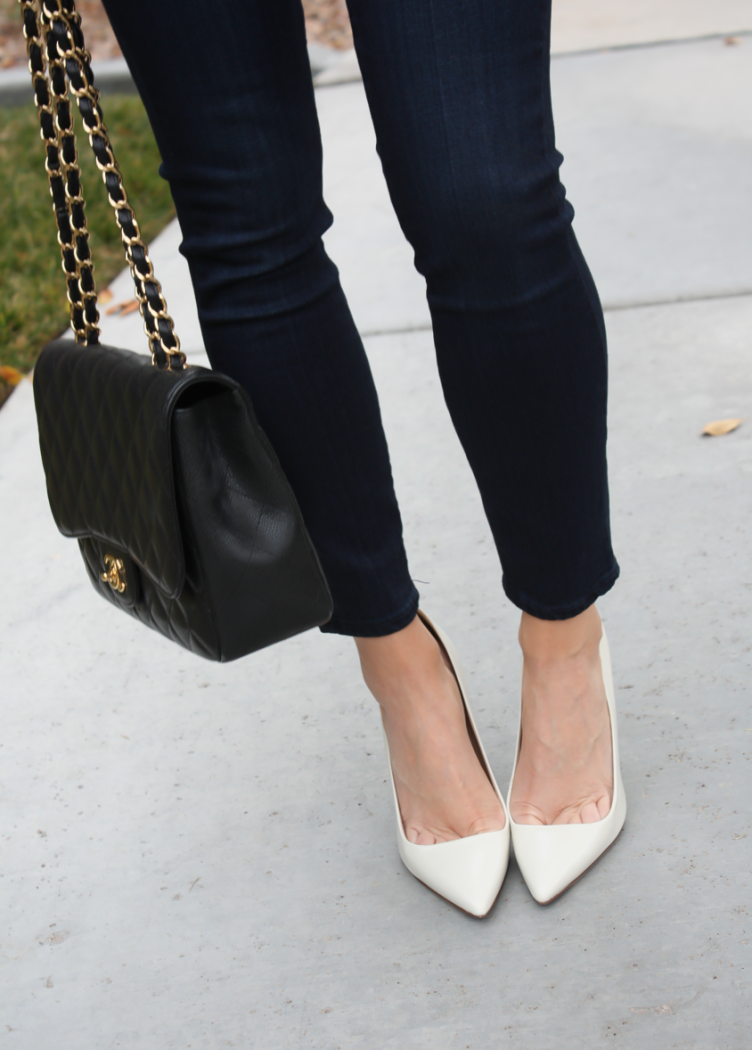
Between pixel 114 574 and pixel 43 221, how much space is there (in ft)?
8.65

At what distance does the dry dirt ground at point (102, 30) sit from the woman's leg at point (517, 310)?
17.6ft

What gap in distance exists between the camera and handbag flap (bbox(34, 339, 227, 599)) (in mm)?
915

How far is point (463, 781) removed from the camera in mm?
1191

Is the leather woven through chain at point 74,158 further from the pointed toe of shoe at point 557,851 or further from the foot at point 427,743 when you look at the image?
the pointed toe of shoe at point 557,851

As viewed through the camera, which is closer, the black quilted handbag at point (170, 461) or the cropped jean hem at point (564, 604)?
the black quilted handbag at point (170, 461)

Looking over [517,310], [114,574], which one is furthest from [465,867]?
[517,310]

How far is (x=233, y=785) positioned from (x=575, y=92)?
3.38 meters

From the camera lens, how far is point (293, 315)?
1.00 m

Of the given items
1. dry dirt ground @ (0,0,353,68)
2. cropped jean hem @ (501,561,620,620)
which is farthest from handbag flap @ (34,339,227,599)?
dry dirt ground @ (0,0,353,68)

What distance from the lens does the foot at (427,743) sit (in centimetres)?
118

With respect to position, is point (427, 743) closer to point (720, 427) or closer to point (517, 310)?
point (517, 310)

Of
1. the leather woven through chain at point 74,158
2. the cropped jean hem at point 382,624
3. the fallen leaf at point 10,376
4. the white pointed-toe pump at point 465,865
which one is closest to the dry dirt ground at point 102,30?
the fallen leaf at point 10,376

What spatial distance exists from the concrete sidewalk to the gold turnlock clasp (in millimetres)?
389

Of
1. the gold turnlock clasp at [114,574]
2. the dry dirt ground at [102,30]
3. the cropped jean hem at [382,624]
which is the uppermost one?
the gold turnlock clasp at [114,574]
